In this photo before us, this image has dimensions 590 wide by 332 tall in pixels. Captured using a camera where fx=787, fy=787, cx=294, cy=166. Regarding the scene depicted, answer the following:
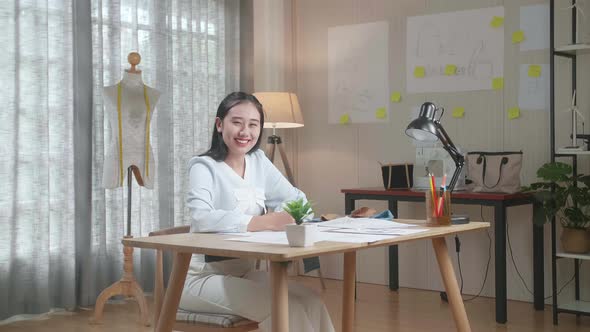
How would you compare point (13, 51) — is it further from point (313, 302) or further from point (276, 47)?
point (313, 302)

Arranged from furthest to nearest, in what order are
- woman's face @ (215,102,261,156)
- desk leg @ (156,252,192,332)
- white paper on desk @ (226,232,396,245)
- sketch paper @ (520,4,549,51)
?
sketch paper @ (520,4,549,51) < woman's face @ (215,102,261,156) < desk leg @ (156,252,192,332) < white paper on desk @ (226,232,396,245)

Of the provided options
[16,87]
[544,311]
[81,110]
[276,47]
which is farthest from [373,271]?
[16,87]

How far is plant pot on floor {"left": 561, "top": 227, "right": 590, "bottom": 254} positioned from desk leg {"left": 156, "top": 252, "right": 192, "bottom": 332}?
Result: 2.52 metres

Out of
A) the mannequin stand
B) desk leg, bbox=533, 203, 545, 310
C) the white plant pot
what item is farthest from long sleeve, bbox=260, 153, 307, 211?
desk leg, bbox=533, 203, 545, 310

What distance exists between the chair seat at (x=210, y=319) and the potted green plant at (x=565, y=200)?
230cm

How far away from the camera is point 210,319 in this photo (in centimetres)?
228

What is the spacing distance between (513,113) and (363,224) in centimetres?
240

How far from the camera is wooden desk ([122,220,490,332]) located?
1901mm

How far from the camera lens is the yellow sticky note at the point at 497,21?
182 inches

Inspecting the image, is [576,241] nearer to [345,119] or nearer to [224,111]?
[345,119]

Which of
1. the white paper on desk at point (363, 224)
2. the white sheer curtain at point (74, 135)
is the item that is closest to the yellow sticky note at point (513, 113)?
the white sheer curtain at point (74, 135)

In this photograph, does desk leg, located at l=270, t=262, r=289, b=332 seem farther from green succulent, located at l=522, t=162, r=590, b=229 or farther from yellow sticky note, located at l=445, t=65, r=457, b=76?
yellow sticky note, located at l=445, t=65, r=457, b=76

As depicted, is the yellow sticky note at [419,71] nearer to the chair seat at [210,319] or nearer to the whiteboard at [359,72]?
the whiteboard at [359,72]

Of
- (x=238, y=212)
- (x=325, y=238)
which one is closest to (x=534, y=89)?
(x=238, y=212)
